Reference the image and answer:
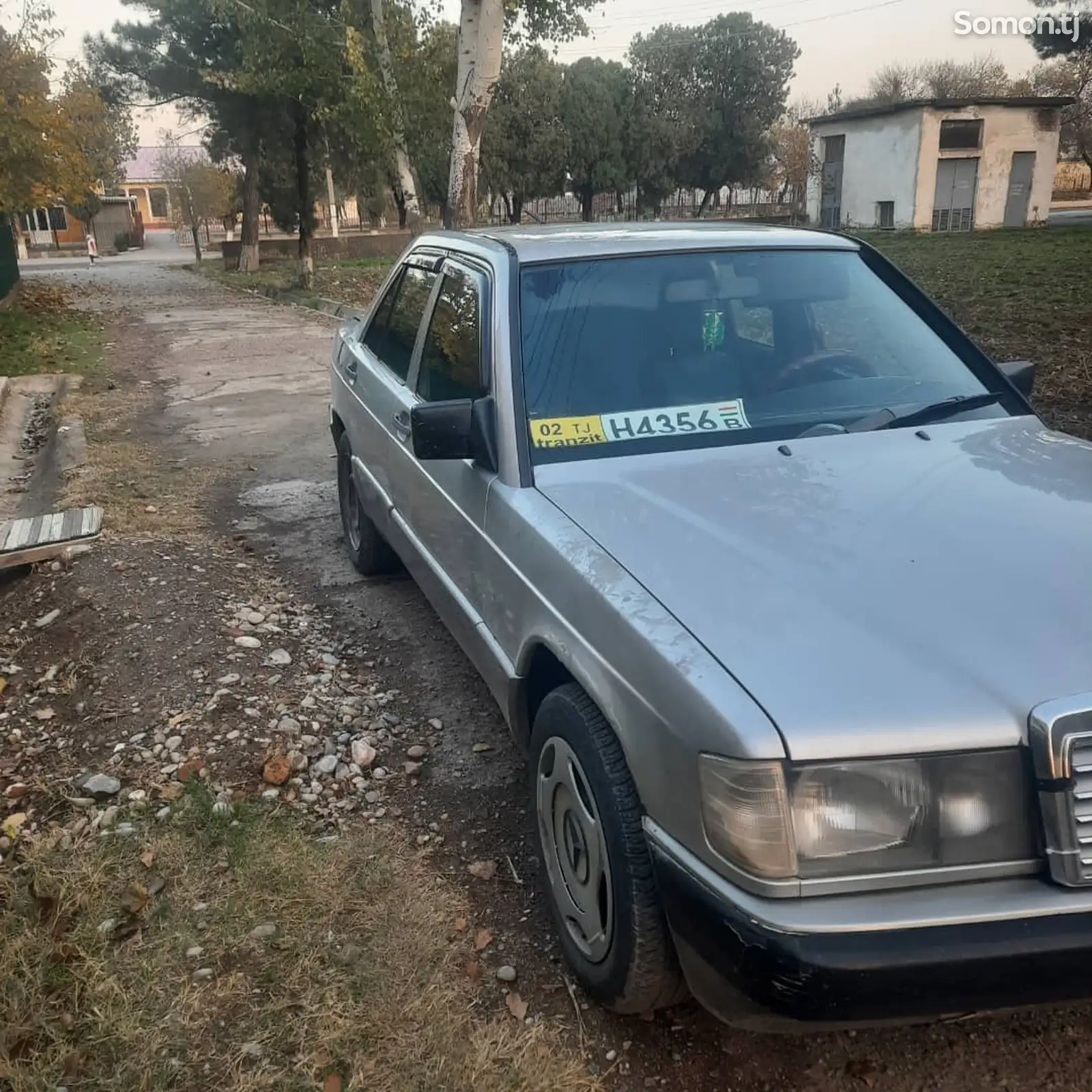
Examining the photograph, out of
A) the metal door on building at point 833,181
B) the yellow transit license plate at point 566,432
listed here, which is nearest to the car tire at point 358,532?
the yellow transit license plate at point 566,432

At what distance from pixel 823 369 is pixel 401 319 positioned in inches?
77.9

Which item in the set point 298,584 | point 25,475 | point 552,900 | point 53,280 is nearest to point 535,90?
point 53,280

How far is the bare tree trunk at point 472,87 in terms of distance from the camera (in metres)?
13.3

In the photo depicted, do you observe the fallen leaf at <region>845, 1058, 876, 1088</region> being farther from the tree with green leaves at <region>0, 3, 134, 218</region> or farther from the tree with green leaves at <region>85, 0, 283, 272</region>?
the tree with green leaves at <region>85, 0, 283, 272</region>

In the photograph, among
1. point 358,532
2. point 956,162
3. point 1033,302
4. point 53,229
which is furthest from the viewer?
point 53,229

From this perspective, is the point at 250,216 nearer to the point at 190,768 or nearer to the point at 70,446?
the point at 70,446

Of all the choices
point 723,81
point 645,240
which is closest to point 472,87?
point 645,240

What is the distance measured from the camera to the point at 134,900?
2812mm

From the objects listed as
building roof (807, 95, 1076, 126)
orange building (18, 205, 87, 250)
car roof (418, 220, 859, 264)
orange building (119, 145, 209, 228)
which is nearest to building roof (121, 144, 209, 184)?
orange building (119, 145, 209, 228)

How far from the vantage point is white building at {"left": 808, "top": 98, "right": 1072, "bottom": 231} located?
32.5 meters

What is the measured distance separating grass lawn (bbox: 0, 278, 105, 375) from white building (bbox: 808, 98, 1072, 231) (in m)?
25.3

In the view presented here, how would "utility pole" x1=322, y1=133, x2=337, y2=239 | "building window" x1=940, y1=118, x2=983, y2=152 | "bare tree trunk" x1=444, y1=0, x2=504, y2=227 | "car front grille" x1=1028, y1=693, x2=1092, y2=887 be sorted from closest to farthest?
"car front grille" x1=1028, y1=693, x2=1092, y2=887 < "bare tree trunk" x1=444, y1=0, x2=504, y2=227 < "building window" x1=940, y1=118, x2=983, y2=152 < "utility pole" x1=322, y1=133, x2=337, y2=239

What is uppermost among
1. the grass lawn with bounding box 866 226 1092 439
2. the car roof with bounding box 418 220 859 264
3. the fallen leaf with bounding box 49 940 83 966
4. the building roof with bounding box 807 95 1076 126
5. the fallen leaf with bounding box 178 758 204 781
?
the building roof with bounding box 807 95 1076 126

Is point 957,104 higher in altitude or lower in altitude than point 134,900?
higher
